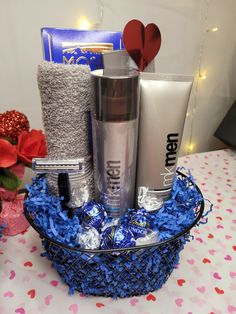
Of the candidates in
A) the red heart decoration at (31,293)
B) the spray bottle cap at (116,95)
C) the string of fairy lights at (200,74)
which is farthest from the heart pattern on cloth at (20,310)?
the string of fairy lights at (200,74)

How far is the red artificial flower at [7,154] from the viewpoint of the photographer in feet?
1.18

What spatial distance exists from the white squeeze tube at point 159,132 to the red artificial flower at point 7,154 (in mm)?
173

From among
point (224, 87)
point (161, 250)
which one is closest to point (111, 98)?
point (161, 250)

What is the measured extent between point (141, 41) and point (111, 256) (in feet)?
0.79

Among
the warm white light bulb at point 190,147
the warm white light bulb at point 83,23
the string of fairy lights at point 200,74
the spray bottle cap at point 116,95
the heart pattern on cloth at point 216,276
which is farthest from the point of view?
the warm white light bulb at point 190,147

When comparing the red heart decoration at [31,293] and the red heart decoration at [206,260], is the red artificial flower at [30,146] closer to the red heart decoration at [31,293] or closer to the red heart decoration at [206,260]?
the red heart decoration at [31,293]

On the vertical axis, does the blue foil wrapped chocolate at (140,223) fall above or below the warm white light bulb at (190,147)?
above

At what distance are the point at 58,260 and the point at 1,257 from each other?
5.2 inches

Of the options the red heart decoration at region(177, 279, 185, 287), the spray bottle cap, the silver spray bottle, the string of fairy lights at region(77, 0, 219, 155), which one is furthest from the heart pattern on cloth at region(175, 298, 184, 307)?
the string of fairy lights at region(77, 0, 219, 155)

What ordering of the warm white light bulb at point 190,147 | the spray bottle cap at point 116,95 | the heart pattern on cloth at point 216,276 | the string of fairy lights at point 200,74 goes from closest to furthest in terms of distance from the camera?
the spray bottle cap at point 116,95
the heart pattern on cloth at point 216,276
the string of fairy lights at point 200,74
the warm white light bulb at point 190,147

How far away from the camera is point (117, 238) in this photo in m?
0.28

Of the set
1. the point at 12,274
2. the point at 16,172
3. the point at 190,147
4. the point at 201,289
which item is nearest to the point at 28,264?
the point at 12,274

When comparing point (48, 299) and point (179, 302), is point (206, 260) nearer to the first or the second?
point (179, 302)

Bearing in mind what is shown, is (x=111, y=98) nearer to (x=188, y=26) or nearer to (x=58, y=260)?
(x=58, y=260)
